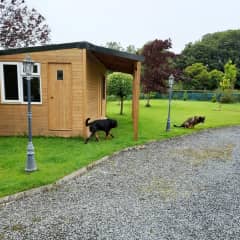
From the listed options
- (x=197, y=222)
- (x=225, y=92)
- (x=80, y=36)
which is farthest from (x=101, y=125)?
(x=80, y=36)

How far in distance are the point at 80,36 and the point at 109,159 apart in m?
40.2

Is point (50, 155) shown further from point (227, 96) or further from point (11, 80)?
point (227, 96)

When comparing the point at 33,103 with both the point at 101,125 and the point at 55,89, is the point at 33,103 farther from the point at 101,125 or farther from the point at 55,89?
the point at 101,125

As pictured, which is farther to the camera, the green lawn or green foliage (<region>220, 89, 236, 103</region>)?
green foliage (<region>220, 89, 236, 103</region>)

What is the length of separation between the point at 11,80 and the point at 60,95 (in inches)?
58.3

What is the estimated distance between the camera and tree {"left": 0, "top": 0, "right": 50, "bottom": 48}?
16094 millimetres

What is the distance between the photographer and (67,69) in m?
7.73

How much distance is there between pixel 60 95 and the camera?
25.7 feet

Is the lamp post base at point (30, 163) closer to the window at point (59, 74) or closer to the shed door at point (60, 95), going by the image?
the shed door at point (60, 95)

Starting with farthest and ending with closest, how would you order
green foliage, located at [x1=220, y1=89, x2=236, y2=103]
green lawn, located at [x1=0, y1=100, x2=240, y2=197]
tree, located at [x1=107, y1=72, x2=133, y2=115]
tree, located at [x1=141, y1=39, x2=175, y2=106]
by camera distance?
green foliage, located at [x1=220, y1=89, x2=236, y2=103] < tree, located at [x1=141, y1=39, x2=175, y2=106] < tree, located at [x1=107, y1=72, x2=133, y2=115] < green lawn, located at [x1=0, y1=100, x2=240, y2=197]

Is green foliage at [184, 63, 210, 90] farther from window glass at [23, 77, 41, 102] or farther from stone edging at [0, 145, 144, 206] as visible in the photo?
stone edging at [0, 145, 144, 206]

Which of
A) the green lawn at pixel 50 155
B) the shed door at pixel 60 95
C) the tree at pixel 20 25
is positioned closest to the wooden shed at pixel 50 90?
the shed door at pixel 60 95

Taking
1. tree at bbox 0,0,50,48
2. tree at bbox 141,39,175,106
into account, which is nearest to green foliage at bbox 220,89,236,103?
tree at bbox 141,39,175,106

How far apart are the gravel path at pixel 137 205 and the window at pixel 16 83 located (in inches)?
142
